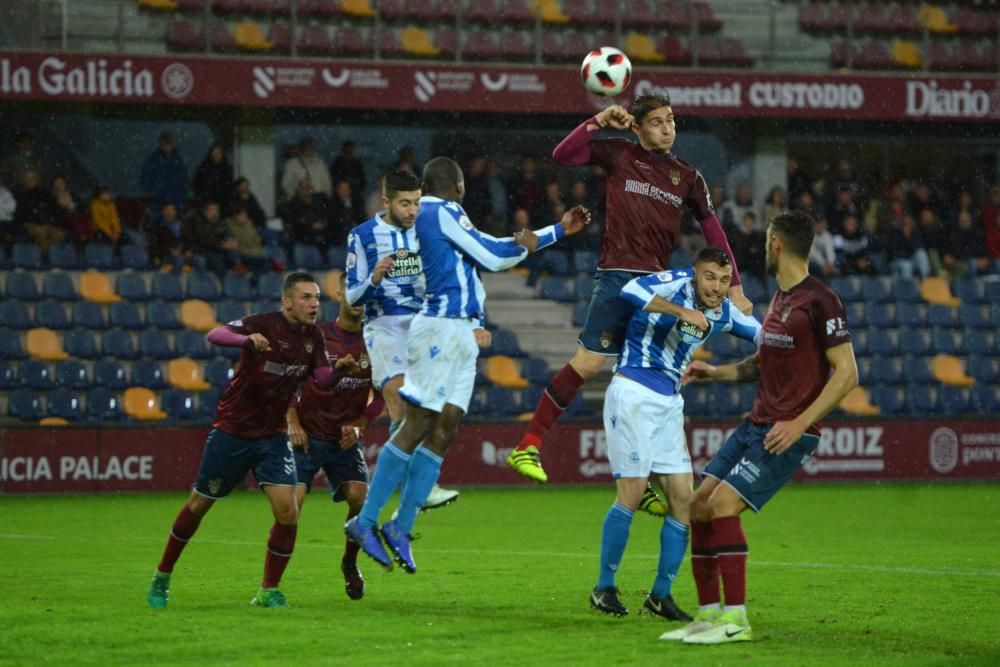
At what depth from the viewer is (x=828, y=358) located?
777 cm

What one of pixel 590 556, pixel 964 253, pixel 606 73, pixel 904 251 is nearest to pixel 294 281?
pixel 606 73

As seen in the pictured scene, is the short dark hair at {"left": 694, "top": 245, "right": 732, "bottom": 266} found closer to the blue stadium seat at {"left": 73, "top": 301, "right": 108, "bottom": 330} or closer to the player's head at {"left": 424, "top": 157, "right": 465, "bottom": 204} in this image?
the player's head at {"left": 424, "top": 157, "right": 465, "bottom": 204}

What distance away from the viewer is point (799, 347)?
7793 millimetres

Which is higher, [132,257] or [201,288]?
[132,257]

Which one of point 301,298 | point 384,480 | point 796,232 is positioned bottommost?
point 384,480

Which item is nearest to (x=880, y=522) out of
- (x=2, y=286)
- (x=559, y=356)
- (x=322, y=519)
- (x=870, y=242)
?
(x=322, y=519)

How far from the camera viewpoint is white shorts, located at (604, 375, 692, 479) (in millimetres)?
8875

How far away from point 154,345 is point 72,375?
1258 mm

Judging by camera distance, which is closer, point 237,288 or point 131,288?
point 131,288

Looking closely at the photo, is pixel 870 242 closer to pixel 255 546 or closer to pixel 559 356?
pixel 559 356

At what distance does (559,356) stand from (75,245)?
275 inches

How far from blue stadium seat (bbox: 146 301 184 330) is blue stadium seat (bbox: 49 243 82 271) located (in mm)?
1146

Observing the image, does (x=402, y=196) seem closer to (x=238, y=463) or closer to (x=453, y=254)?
(x=453, y=254)

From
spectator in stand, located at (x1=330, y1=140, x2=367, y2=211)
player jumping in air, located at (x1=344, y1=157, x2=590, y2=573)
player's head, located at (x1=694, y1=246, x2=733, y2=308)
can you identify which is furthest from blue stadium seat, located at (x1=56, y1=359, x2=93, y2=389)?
player's head, located at (x1=694, y1=246, x2=733, y2=308)
